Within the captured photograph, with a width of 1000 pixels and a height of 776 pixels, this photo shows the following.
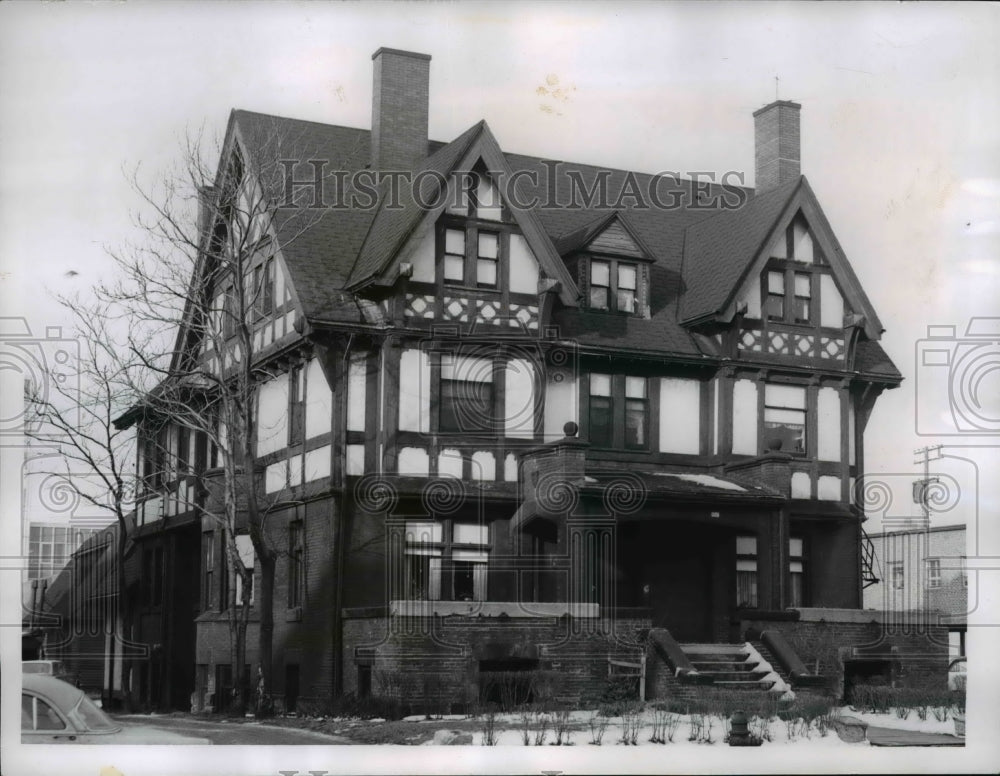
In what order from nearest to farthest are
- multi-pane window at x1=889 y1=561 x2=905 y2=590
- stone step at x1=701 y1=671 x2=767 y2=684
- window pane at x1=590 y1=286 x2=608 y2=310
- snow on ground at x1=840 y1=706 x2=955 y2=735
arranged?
snow on ground at x1=840 y1=706 x2=955 y2=735
stone step at x1=701 y1=671 x2=767 y2=684
multi-pane window at x1=889 y1=561 x2=905 y2=590
window pane at x1=590 y1=286 x2=608 y2=310

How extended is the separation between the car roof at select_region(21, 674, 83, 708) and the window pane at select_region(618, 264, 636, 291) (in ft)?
47.3

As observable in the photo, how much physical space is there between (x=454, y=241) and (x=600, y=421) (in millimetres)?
4427

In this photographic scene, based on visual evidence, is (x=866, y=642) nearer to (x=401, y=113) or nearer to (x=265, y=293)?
(x=265, y=293)

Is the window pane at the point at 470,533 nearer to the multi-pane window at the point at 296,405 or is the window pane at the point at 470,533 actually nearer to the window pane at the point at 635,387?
the multi-pane window at the point at 296,405

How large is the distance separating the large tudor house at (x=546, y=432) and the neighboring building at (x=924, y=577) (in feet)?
1.27

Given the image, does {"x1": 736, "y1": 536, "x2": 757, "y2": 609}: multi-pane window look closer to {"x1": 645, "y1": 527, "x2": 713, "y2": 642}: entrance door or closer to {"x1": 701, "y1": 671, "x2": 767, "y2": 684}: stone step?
{"x1": 645, "y1": 527, "x2": 713, "y2": 642}: entrance door

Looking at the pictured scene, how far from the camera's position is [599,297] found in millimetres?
30281

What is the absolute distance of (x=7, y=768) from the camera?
69.5 feet

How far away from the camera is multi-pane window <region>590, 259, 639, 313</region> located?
99.2ft

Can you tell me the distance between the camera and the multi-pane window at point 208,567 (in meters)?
31.6

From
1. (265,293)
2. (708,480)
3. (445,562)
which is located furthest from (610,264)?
(445,562)

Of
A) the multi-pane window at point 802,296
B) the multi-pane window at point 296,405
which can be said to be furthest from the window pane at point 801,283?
the multi-pane window at point 296,405

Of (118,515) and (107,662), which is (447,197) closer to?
(118,515)

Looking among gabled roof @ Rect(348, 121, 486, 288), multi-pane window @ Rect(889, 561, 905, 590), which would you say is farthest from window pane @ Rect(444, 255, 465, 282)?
multi-pane window @ Rect(889, 561, 905, 590)
